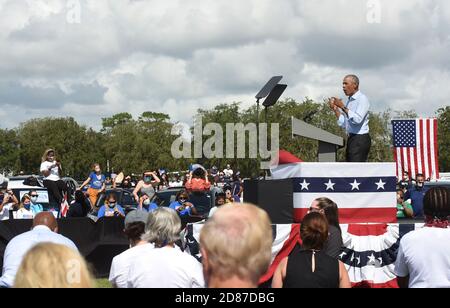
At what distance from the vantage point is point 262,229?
3.22 metres

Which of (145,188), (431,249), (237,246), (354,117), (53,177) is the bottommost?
(431,249)

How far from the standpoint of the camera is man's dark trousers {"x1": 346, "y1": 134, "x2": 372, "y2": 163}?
30.6 feet

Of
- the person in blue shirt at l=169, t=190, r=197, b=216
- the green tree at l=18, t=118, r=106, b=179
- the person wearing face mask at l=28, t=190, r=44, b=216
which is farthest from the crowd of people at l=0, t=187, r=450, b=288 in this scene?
the green tree at l=18, t=118, r=106, b=179

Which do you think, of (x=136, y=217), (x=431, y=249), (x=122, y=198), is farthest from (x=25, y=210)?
(x=431, y=249)

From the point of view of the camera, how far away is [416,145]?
1919 centimetres

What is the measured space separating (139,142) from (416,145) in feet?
216

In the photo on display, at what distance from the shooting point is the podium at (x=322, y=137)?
926 centimetres

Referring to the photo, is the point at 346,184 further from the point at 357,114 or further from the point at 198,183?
the point at 198,183

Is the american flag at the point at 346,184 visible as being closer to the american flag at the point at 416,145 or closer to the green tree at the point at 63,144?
the american flag at the point at 416,145

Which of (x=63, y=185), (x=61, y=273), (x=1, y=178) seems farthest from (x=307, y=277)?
(x=1, y=178)

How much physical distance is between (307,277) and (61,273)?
253 cm

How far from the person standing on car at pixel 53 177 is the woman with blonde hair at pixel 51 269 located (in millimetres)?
12593

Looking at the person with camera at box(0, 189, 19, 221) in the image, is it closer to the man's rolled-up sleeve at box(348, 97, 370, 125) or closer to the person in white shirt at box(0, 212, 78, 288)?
the man's rolled-up sleeve at box(348, 97, 370, 125)

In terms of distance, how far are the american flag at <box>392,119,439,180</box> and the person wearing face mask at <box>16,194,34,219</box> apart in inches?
353
